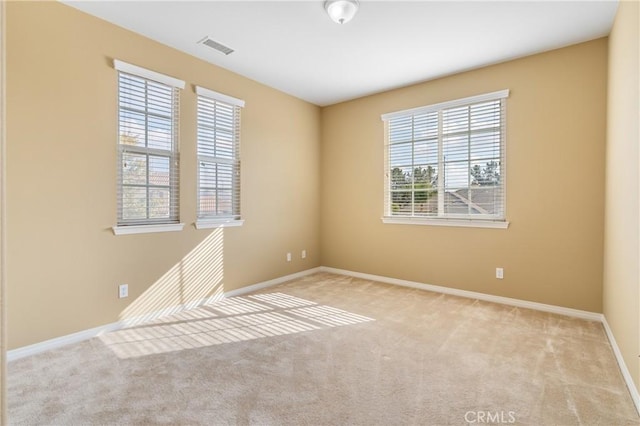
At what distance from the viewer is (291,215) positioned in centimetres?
500

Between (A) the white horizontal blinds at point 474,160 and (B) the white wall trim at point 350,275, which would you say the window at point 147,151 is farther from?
(A) the white horizontal blinds at point 474,160

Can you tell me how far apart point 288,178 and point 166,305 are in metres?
2.47

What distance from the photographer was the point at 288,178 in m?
4.92

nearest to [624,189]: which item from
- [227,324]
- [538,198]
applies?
[538,198]

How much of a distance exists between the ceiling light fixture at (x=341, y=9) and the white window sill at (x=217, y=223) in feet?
8.40

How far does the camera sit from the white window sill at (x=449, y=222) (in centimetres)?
379

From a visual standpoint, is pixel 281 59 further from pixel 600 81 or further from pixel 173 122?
pixel 600 81

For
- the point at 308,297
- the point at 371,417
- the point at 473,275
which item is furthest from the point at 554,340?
the point at 308,297

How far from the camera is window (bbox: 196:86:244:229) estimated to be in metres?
3.76

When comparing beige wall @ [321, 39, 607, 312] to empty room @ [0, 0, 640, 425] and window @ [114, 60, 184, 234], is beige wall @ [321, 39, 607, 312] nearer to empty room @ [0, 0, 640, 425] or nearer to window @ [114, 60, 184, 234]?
empty room @ [0, 0, 640, 425]

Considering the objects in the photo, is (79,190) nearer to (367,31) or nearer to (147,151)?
(147,151)

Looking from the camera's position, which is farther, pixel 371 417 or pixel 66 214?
pixel 66 214

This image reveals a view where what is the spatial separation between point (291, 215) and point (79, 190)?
9.20 ft
